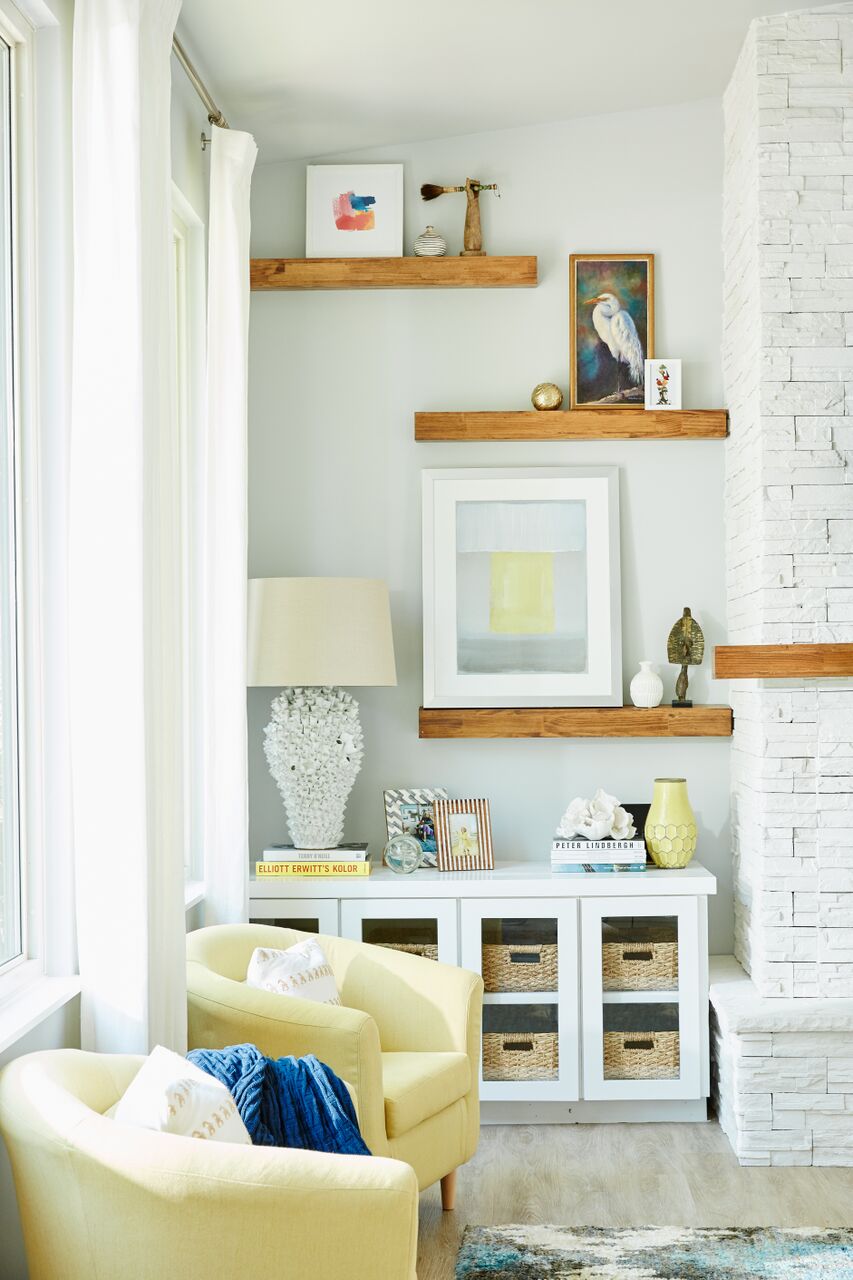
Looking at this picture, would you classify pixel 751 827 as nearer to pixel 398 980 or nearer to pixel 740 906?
pixel 740 906

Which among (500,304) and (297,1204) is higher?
(500,304)

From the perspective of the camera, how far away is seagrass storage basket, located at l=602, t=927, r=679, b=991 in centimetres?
371

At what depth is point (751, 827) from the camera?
3.81m

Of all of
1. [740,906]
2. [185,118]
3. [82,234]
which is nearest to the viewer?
[82,234]

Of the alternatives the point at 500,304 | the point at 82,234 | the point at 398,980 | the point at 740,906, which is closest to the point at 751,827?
the point at 740,906

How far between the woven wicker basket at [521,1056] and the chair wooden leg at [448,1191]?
0.62 m

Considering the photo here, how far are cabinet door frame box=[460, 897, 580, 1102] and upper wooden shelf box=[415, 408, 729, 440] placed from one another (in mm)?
1516

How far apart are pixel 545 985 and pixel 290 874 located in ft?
2.73

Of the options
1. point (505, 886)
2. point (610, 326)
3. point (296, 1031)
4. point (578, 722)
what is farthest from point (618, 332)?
point (296, 1031)

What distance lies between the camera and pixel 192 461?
12.6 ft

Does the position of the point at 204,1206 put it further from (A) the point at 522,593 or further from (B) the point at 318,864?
(A) the point at 522,593

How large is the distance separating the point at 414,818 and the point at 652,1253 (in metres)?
1.52

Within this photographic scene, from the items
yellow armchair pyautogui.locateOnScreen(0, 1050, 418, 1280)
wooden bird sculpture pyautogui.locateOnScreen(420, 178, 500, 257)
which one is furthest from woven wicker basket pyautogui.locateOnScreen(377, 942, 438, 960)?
wooden bird sculpture pyautogui.locateOnScreen(420, 178, 500, 257)

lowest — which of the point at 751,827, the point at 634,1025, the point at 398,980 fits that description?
the point at 634,1025
